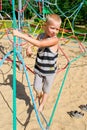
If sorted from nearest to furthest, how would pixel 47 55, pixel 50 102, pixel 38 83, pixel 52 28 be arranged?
pixel 52 28 → pixel 47 55 → pixel 38 83 → pixel 50 102

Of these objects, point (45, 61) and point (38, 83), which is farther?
point (38, 83)

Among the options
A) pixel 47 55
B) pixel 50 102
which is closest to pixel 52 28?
pixel 47 55

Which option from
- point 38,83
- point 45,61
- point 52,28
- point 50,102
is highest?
point 52,28

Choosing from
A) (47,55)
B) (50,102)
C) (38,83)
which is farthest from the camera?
(50,102)

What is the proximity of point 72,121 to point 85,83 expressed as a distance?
132 cm

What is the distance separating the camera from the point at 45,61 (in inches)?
103

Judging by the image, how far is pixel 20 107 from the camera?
3281mm

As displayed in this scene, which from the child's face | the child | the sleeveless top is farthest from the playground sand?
the child's face

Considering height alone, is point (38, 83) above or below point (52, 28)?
below

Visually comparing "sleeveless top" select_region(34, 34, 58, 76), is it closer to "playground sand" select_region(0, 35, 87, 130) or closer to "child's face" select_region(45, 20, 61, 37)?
"child's face" select_region(45, 20, 61, 37)

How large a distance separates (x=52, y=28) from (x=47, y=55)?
1.06ft

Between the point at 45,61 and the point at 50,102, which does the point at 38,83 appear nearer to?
the point at 45,61

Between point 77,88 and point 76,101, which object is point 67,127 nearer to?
point 76,101

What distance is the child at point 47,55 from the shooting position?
2.33 meters
